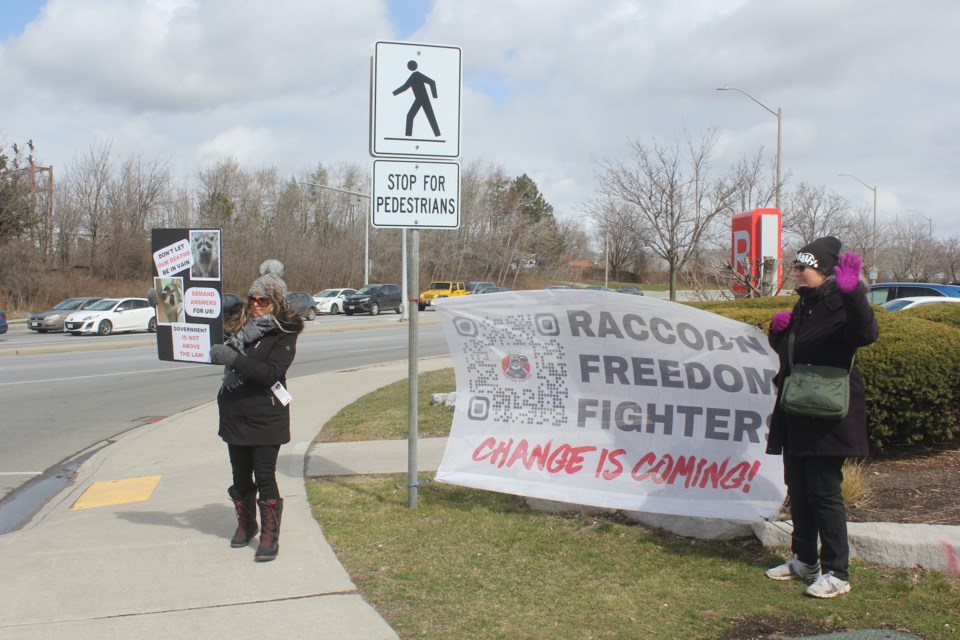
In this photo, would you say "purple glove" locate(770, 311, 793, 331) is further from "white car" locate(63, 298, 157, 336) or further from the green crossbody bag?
"white car" locate(63, 298, 157, 336)

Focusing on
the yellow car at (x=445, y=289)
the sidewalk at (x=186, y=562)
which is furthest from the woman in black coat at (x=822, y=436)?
the yellow car at (x=445, y=289)

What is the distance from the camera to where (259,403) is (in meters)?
4.86

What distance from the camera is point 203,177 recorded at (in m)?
63.1

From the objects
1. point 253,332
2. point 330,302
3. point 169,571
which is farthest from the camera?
point 330,302

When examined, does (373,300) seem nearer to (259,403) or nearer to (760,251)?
(760,251)

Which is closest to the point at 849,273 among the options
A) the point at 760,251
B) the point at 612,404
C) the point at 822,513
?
the point at 822,513

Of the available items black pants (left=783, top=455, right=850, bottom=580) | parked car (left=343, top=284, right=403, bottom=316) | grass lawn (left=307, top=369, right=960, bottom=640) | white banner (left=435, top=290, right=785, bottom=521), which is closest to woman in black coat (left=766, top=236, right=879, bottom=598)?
black pants (left=783, top=455, right=850, bottom=580)

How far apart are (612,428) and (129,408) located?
928cm

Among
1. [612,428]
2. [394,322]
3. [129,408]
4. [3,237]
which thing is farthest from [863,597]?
[3,237]

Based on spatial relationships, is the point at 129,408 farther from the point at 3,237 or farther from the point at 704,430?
the point at 3,237

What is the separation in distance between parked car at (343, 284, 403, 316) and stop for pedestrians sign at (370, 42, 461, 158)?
124 feet

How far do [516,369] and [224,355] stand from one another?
6.37ft

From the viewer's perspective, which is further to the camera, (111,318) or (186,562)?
(111,318)

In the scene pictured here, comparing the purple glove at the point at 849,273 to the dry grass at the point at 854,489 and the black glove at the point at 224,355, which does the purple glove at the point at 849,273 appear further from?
the black glove at the point at 224,355
